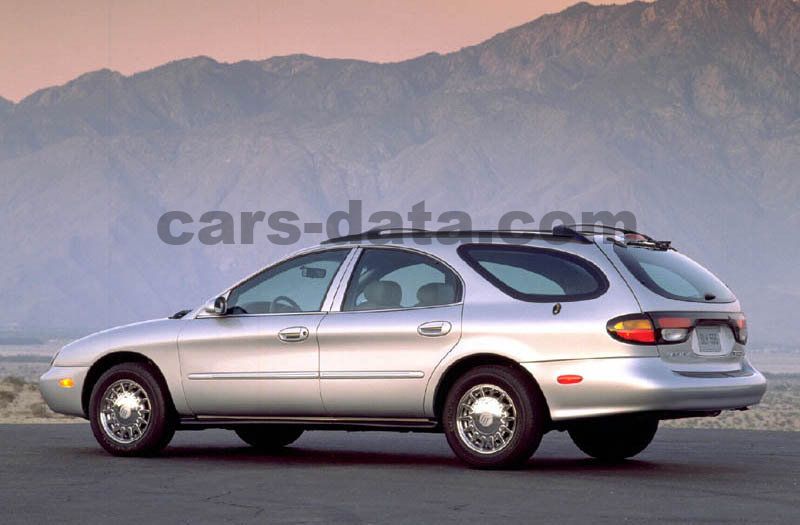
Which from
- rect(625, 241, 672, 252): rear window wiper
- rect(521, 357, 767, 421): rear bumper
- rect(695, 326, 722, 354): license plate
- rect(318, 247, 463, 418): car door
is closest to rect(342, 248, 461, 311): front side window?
rect(318, 247, 463, 418): car door

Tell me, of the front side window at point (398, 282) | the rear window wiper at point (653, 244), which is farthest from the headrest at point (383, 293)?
the rear window wiper at point (653, 244)

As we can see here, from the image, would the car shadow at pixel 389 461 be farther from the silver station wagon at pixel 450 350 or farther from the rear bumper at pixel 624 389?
the rear bumper at pixel 624 389

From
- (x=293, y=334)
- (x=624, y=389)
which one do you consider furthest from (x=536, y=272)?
(x=293, y=334)

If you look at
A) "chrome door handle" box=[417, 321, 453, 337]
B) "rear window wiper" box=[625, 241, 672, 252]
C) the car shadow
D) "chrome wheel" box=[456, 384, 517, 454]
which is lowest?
the car shadow

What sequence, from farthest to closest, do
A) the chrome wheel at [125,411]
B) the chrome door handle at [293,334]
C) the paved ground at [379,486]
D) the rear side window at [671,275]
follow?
the chrome wheel at [125,411] < the chrome door handle at [293,334] < the rear side window at [671,275] < the paved ground at [379,486]

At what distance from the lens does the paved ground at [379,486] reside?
28.3ft

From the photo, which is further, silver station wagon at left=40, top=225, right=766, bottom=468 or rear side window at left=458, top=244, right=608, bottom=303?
rear side window at left=458, top=244, right=608, bottom=303

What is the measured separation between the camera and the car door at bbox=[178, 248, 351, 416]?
11.5 metres

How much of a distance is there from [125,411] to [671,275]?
14.3ft

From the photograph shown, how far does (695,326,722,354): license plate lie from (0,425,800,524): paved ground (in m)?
0.89

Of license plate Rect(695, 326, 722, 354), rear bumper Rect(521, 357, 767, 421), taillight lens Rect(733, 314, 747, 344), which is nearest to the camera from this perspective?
rear bumper Rect(521, 357, 767, 421)

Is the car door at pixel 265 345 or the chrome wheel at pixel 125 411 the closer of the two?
the car door at pixel 265 345

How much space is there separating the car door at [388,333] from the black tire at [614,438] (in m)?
1.75

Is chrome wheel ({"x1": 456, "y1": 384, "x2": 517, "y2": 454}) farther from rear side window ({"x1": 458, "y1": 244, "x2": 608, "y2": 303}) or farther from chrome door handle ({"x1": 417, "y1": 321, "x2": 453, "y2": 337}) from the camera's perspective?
rear side window ({"x1": 458, "y1": 244, "x2": 608, "y2": 303})
